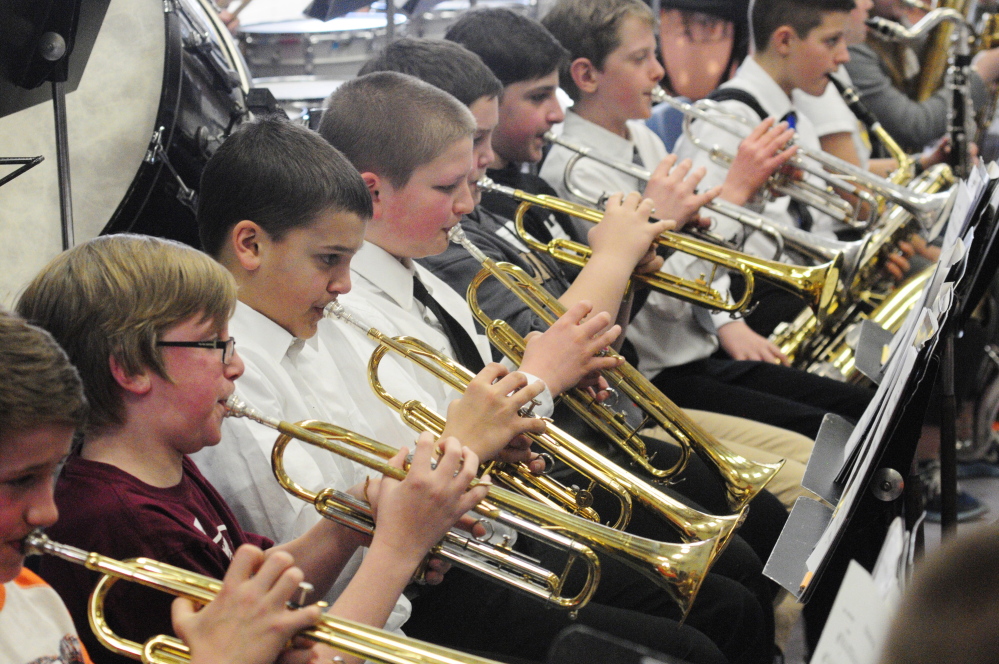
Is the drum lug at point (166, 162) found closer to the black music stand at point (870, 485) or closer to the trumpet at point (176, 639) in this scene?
the trumpet at point (176, 639)

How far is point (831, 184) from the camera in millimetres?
3227

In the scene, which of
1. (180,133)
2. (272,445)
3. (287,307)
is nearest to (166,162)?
(180,133)

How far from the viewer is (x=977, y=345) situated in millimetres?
3564

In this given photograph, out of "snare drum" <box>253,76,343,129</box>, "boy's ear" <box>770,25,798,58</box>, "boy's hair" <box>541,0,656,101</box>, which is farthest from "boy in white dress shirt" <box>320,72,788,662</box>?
"boy's ear" <box>770,25,798,58</box>

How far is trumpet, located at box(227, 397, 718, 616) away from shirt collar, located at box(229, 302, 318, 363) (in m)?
0.20

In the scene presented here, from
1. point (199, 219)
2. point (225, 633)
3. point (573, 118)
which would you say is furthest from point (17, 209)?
point (573, 118)

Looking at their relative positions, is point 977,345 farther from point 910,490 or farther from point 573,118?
point 910,490

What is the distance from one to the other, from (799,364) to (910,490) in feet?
5.60

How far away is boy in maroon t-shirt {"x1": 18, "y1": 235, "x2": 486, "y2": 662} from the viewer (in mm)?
1179

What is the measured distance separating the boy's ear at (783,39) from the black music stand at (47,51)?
237 cm

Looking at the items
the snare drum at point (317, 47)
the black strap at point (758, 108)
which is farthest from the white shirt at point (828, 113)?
the snare drum at point (317, 47)

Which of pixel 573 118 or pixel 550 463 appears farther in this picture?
pixel 573 118

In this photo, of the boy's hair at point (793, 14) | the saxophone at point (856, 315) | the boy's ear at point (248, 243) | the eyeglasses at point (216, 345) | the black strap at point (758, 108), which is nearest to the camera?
the eyeglasses at point (216, 345)

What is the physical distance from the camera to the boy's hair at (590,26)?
3043mm
